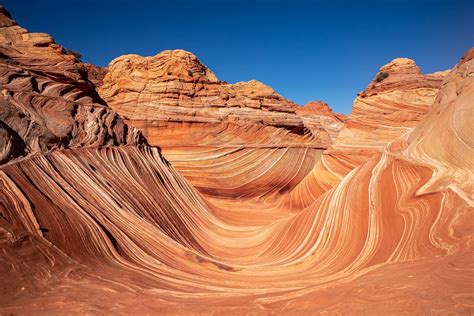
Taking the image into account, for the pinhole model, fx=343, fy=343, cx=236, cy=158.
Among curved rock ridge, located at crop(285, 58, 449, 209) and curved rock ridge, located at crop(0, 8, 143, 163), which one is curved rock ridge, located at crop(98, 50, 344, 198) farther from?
curved rock ridge, located at crop(0, 8, 143, 163)

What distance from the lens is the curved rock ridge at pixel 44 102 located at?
514cm

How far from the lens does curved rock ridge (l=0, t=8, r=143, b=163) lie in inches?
203

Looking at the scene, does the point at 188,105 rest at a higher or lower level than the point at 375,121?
higher

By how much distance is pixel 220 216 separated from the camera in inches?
385

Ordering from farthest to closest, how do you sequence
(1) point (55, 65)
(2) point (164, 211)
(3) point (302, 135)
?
(3) point (302, 135) → (1) point (55, 65) → (2) point (164, 211)

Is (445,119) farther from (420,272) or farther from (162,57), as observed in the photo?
(162,57)

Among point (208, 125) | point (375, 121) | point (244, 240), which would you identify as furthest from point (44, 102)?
point (375, 121)

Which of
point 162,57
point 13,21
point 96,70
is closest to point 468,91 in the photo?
point 13,21

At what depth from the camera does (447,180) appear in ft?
15.7

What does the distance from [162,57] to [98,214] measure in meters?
11.5

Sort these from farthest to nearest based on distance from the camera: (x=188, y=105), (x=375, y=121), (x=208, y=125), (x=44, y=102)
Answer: (x=188, y=105)
(x=208, y=125)
(x=375, y=121)
(x=44, y=102)

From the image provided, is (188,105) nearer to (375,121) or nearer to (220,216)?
(220,216)

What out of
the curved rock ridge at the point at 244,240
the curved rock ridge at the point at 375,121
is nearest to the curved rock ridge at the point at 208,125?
the curved rock ridge at the point at 375,121

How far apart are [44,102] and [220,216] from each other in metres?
5.31
